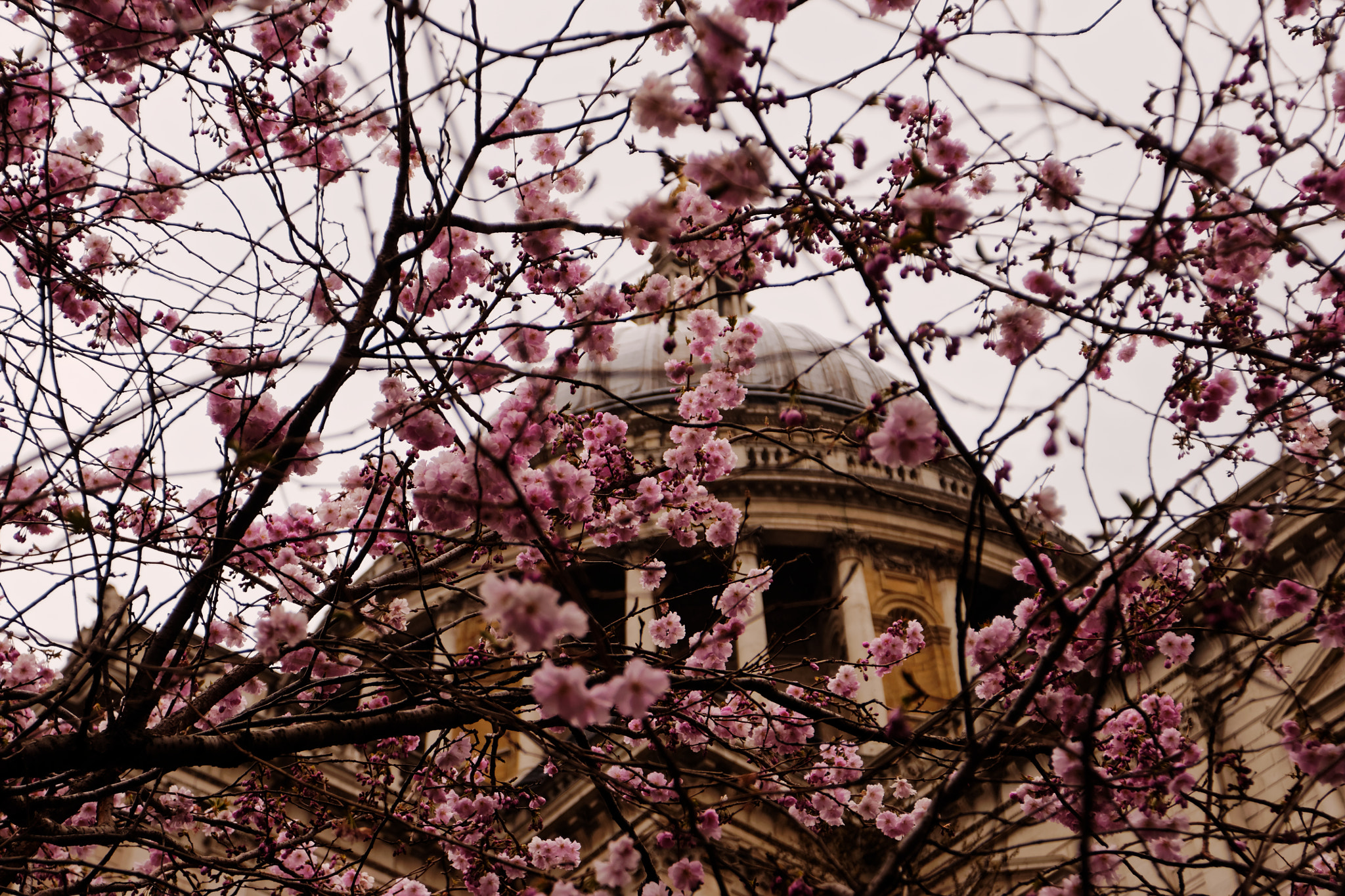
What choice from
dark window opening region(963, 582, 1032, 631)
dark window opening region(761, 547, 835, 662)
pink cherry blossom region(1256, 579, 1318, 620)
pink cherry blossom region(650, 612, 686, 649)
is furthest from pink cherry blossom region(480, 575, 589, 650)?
dark window opening region(963, 582, 1032, 631)

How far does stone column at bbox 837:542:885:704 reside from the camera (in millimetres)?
22094

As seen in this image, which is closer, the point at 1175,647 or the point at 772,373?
the point at 1175,647

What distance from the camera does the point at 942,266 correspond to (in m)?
4.39

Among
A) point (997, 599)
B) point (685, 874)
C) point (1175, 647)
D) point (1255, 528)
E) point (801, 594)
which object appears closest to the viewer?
point (1255, 528)

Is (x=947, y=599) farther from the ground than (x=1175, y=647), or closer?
farther from the ground

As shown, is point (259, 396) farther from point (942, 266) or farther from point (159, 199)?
point (942, 266)

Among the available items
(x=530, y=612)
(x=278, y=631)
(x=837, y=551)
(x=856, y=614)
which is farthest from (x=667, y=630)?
(x=837, y=551)

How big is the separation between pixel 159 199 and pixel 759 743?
5.85 metres

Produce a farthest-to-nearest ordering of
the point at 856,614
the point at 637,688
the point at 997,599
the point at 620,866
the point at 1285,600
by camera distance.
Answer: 1. the point at 997,599
2. the point at 856,614
3. the point at 1285,600
4. the point at 620,866
5. the point at 637,688

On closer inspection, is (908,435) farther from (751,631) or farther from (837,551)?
(837,551)

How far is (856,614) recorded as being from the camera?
23.4m

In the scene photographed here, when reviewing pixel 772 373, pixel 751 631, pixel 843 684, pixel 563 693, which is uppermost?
pixel 772 373

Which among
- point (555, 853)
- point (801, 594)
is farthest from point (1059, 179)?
point (801, 594)

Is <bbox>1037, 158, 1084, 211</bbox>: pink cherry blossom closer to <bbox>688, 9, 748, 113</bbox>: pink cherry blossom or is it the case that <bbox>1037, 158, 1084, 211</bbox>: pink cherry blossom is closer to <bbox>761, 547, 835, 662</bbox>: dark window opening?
<bbox>688, 9, 748, 113</bbox>: pink cherry blossom
